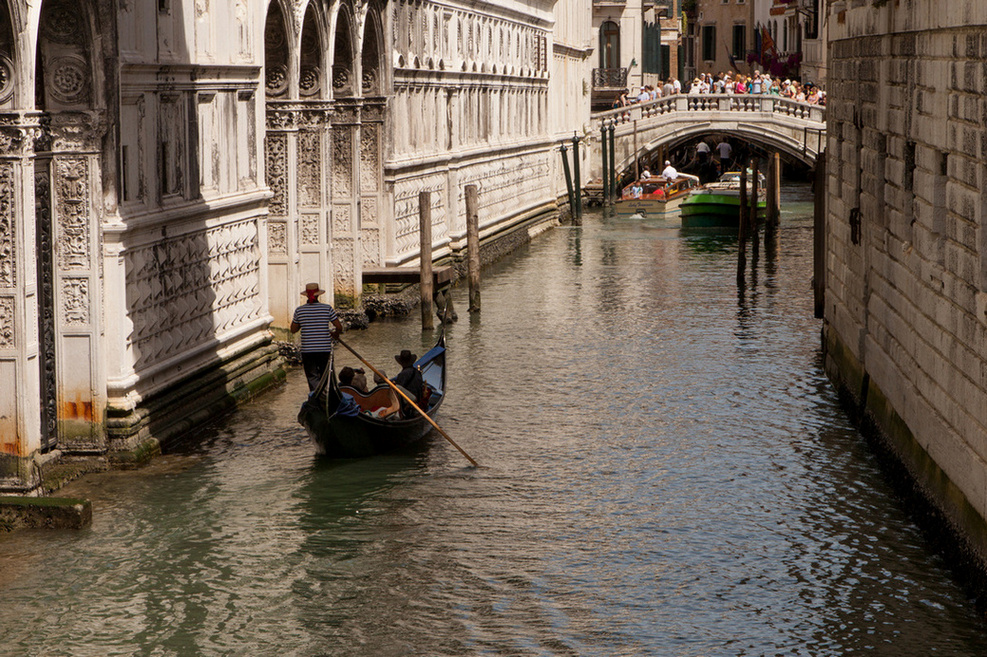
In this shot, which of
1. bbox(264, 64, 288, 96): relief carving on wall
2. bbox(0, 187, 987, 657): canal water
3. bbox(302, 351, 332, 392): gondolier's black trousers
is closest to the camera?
bbox(0, 187, 987, 657): canal water

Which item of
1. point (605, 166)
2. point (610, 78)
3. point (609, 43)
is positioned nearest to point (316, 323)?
point (605, 166)

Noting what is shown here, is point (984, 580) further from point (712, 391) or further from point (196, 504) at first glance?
point (712, 391)

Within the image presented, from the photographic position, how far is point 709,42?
75.7 m

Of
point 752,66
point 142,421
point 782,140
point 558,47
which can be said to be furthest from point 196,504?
point 752,66

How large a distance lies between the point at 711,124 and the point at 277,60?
89.1 feet

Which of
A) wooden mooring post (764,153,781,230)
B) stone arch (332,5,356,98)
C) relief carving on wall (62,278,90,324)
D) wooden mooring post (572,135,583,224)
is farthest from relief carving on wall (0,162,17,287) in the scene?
wooden mooring post (572,135,583,224)

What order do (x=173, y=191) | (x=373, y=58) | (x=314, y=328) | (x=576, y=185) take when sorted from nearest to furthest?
(x=173, y=191)
(x=314, y=328)
(x=373, y=58)
(x=576, y=185)

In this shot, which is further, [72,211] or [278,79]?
[278,79]

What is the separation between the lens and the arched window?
5444cm

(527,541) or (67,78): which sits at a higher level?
(67,78)

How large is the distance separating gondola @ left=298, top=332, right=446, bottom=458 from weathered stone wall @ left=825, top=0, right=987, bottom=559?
3.96 metres

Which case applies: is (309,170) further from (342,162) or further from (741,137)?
(741,137)

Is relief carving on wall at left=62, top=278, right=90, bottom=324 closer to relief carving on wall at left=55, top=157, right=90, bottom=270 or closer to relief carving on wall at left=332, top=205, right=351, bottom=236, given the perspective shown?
relief carving on wall at left=55, top=157, right=90, bottom=270

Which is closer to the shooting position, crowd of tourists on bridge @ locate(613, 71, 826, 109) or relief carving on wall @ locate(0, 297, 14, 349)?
→ relief carving on wall @ locate(0, 297, 14, 349)
